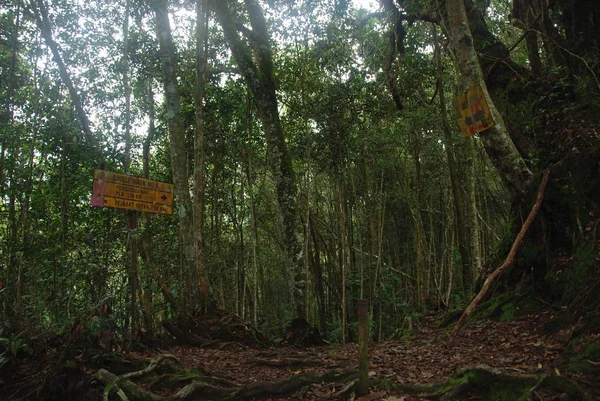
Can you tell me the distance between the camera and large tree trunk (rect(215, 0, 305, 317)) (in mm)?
7512

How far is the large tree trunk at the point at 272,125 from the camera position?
751 centimetres

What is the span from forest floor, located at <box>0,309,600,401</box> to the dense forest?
31 mm

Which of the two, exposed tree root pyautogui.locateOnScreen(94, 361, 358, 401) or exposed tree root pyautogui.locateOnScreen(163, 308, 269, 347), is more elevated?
exposed tree root pyautogui.locateOnScreen(163, 308, 269, 347)

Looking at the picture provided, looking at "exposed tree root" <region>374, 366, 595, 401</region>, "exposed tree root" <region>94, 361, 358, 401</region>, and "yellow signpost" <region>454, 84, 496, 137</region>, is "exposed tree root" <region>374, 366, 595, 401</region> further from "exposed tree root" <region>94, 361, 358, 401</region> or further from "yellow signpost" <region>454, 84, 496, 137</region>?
"yellow signpost" <region>454, 84, 496, 137</region>

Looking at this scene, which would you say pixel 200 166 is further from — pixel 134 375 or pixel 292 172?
pixel 134 375

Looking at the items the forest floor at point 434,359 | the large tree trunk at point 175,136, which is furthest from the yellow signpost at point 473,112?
the large tree trunk at point 175,136

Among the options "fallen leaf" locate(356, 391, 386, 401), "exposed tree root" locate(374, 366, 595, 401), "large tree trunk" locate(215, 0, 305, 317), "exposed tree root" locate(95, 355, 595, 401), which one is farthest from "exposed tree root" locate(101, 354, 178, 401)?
"large tree trunk" locate(215, 0, 305, 317)

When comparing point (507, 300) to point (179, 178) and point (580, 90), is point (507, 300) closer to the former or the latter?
point (580, 90)

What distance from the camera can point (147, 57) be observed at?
841 cm

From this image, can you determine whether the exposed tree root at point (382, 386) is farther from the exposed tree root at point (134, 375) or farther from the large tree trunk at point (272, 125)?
the large tree trunk at point (272, 125)

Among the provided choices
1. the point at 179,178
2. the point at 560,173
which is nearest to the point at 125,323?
the point at 179,178

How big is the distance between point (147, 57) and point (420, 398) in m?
8.01

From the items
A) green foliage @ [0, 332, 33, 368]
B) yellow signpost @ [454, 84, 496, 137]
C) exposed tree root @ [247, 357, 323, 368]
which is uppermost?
yellow signpost @ [454, 84, 496, 137]

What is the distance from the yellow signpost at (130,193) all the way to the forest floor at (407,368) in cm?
167
